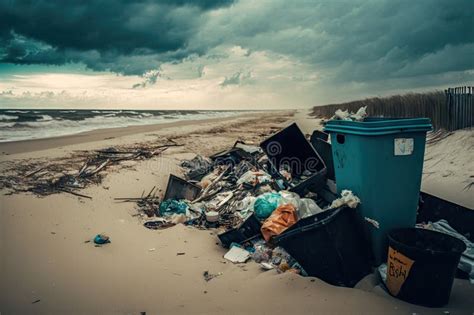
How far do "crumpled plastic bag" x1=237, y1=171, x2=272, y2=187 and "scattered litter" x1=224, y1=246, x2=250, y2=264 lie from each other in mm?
1939

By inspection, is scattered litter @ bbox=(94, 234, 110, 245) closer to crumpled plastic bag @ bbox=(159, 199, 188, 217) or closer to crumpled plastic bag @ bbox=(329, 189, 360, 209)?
crumpled plastic bag @ bbox=(159, 199, 188, 217)

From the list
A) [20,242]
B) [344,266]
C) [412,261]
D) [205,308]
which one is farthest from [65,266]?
[412,261]

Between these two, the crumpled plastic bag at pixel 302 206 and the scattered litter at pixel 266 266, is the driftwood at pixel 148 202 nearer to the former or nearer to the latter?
the crumpled plastic bag at pixel 302 206

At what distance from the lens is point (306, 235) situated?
306cm

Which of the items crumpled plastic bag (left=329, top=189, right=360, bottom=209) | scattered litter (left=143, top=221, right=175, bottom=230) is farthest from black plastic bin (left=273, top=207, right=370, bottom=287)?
scattered litter (left=143, top=221, right=175, bottom=230)

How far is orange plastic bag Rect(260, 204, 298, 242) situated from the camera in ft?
12.9

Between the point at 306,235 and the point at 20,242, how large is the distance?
3.46 m

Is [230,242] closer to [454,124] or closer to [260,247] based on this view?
[260,247]

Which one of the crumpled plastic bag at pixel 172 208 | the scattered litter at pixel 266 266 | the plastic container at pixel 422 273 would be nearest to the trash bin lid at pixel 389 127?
the plastic container at pixel 422 273

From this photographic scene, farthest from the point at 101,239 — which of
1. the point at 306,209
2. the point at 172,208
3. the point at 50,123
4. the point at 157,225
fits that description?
the point at 50,123

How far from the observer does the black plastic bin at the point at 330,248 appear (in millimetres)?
3043

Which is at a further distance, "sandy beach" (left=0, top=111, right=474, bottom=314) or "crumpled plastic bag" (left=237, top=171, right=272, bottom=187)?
"crumpled plastic bag" (left=237, top=171, right=272, bottom=187)

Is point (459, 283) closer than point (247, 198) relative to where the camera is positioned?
Yes

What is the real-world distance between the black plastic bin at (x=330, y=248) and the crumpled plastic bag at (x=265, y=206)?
1.13 metres
